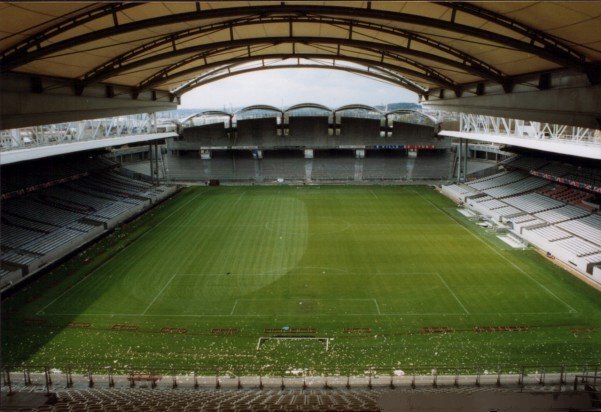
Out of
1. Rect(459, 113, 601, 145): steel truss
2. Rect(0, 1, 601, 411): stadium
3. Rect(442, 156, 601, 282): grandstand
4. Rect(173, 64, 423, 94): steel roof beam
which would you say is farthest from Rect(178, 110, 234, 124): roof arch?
Rect(459, 113, 601, 145): steel truss

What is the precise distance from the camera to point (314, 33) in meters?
20.9

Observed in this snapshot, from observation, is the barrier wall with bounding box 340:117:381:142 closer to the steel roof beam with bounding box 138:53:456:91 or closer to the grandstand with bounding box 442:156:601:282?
the grandstand with bounding box 442:156:601:282

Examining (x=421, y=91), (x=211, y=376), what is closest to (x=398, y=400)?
(x=211, y=376)

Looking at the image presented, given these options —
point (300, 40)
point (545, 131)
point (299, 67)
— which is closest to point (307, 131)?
point (299, 67)

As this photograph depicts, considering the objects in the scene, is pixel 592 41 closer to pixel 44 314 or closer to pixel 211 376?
pixel 211 376

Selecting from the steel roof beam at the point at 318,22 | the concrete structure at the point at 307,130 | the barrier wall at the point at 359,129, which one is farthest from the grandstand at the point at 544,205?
the concrete structure at the point at 307,130

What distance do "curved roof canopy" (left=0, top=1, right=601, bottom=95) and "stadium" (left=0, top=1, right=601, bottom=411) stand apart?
3.7 inches

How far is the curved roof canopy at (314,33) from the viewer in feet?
39.3

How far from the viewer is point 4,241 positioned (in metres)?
25.0

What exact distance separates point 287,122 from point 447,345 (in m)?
43.2

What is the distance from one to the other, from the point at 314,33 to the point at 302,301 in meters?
12.5

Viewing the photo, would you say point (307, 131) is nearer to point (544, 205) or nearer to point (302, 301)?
point (544, 205)

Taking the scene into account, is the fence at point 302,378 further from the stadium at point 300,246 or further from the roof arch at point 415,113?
the roof arch at point 415,113

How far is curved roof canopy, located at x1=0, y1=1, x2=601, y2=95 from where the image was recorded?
1198cm
